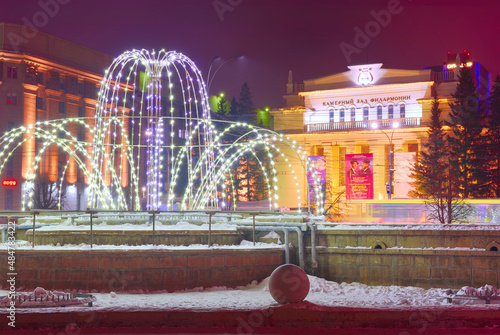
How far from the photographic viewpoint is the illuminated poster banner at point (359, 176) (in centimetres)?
5109

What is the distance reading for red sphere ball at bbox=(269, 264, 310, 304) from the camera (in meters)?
11.1

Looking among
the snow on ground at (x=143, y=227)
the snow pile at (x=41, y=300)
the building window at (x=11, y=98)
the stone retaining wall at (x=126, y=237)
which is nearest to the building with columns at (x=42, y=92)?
the building window at (x=11, y=98)

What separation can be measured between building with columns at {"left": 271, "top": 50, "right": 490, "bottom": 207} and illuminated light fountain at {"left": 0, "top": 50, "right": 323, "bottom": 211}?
10.6ft

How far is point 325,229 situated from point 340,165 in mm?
49967

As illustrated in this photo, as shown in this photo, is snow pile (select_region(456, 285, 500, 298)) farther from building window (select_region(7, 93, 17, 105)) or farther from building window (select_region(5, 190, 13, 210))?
building window (select_region(7, 93, 17, 105))

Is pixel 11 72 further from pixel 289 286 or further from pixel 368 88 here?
pixel 289 286

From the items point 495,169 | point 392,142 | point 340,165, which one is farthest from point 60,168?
point 495,169

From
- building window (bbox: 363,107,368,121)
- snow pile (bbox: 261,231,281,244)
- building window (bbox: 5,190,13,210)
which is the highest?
building window (bbox: 363,107,368,121)

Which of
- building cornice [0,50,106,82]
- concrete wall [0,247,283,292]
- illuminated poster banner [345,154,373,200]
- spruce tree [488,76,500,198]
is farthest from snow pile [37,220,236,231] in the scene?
building cornice [0,50,106,82]

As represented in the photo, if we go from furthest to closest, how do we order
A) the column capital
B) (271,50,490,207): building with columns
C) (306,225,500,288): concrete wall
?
1. (271,50,490,207): building with columns
2. the column capital
3. (306,225,500,288): concrete wall

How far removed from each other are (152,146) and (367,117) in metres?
48.7

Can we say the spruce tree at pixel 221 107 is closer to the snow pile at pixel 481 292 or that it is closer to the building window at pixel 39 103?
the building window at pixel 39 103

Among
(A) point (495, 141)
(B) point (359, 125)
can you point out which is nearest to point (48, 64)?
(B) point (359, 125)

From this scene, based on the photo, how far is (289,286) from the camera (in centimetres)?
1113
